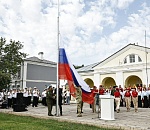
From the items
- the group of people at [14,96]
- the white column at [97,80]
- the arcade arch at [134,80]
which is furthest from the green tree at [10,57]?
the arcade arch at [134,80]

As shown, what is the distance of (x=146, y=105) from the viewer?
67.4ft

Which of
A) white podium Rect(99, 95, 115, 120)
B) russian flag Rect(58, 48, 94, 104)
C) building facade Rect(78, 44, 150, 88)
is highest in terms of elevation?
building facade Rect(78, 44, 150, 88)

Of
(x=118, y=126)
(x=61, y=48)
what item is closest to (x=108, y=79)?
(x=61, y=48)

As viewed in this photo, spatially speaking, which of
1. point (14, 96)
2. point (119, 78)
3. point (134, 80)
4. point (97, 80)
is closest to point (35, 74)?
point (97, 80)

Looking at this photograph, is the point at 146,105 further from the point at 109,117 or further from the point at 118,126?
the point at 118,126

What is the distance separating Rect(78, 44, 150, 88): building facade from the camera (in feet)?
89.7

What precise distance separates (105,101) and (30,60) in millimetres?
31146

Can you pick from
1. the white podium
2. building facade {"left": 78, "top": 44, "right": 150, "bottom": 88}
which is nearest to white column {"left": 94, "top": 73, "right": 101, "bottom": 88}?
building facade {"left": 78, "top": 44, "right": 150, "bottom": 88}

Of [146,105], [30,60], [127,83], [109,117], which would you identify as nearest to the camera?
[109,117]

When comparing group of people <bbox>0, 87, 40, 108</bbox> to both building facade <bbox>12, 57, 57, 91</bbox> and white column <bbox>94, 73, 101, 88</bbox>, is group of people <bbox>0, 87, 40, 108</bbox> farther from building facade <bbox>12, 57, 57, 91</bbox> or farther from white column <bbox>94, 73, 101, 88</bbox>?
building facade <bbox>12, 57, 57, 91</bbox>

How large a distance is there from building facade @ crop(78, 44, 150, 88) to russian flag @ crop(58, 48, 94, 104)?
14655mm

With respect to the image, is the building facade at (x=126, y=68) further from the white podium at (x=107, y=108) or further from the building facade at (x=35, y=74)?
the white podium at (x=107, y=108)

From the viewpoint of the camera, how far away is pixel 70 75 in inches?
541

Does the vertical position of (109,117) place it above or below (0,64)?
below
